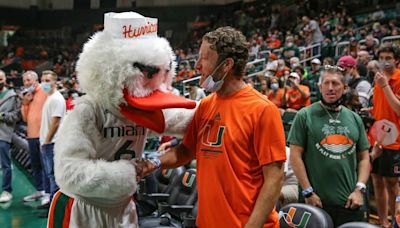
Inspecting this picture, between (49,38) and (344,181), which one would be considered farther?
(49,38)

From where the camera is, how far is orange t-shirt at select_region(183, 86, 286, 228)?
173 cm

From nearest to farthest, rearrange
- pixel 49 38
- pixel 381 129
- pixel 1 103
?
pixel 381 129 < pixel 1 103 < pixel 49 38

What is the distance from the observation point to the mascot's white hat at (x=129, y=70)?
73.2 inches

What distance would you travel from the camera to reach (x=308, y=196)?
272 centimetres

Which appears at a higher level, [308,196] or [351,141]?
[351,141]

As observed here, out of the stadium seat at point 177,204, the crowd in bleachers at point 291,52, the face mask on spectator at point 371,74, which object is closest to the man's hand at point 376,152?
the crowd in bleachers at point 291,52

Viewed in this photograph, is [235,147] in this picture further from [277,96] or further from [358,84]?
[277,96]

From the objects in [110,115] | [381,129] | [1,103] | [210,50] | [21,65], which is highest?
[210,50]

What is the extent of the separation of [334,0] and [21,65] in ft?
41.3

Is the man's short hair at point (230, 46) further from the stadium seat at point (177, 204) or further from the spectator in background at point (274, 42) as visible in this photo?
the spectator in background at point (274, 42)

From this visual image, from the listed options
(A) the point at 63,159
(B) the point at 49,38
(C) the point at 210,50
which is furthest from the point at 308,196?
(B) the point at 49,38

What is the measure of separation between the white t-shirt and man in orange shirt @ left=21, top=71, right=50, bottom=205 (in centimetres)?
45

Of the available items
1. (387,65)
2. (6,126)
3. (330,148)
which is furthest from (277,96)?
(330,148)

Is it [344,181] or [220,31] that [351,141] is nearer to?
[344,181]
